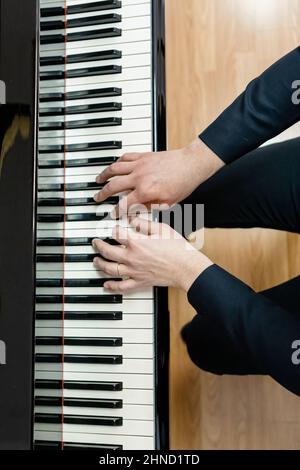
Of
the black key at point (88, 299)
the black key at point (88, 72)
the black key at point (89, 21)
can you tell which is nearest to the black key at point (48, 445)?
the black key at point (88, 299)

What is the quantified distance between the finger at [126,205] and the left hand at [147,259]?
30 mm

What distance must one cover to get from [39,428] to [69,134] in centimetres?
57

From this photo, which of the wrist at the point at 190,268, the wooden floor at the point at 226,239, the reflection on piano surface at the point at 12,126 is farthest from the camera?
the wooden floor at the point at 226,239

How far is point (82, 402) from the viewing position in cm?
92

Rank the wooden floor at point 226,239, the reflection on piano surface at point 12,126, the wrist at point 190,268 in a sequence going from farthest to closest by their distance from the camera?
the wooden floor at point 226,239
the wrist at point 190,268
the reflection on piano surface at point 12,126

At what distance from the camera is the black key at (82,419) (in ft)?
2.99

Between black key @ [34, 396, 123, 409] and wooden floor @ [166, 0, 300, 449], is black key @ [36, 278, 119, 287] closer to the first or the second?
black key @ [34, 396, 123, 409]

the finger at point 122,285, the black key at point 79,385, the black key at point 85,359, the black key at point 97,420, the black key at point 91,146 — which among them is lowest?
the black key at point 97,420

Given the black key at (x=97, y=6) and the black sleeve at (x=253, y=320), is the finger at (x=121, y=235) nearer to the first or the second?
the black sleeve at (x=253, y=320)

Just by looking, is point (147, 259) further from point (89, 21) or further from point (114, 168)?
point (89, 21)

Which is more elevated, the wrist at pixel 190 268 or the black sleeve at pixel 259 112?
the black sleeve at pixel 259 112

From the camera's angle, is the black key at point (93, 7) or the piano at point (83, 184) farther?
the black key at point (93, 7)
